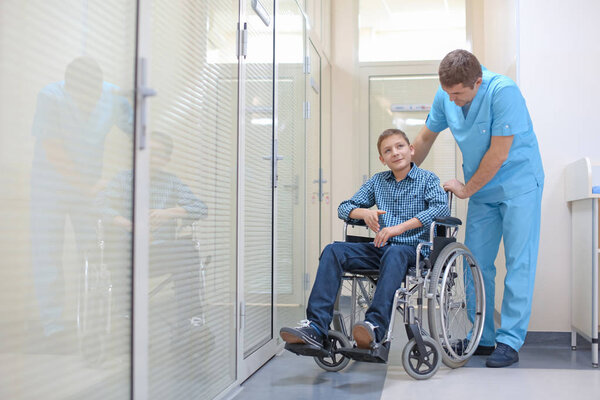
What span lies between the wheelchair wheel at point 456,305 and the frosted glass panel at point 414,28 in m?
2.41

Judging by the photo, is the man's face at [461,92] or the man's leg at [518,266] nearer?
the man's face at [461,92]

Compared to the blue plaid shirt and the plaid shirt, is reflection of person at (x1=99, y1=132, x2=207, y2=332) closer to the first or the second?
the plaid shirt

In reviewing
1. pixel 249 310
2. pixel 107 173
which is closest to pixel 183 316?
pixel 107 173

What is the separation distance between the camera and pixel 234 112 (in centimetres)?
217

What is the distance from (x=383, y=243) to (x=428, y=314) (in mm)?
324

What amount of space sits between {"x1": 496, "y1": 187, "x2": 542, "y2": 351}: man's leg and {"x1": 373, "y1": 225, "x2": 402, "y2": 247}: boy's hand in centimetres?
58

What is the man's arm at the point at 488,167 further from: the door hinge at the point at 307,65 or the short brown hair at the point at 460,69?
the door hinge at the point at 307,65

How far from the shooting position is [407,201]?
263cm

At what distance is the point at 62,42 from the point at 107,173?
11.5 inches

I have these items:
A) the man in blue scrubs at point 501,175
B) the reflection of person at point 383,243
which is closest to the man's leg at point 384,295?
the reflection of person at point 383,243

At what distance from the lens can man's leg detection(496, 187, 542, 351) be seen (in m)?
2.67

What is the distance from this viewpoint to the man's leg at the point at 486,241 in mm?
2812

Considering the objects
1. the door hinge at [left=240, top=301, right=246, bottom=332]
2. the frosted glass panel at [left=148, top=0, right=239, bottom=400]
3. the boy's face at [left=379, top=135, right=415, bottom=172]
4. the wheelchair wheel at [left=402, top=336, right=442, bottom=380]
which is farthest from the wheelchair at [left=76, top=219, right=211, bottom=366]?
the boy's face at [left=379, top=135, right=415, bottom=172]

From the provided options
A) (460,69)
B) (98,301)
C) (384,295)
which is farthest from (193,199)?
(460,69)
